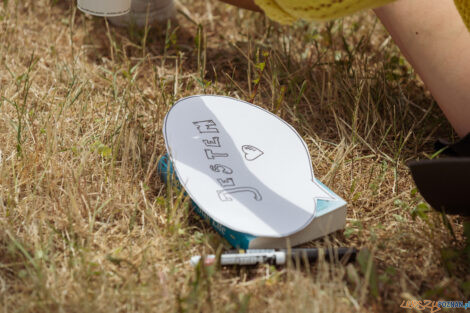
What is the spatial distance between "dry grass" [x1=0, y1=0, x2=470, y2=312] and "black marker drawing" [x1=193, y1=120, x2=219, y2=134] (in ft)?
0.44

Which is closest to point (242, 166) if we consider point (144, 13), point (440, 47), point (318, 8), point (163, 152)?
point (163, 152)

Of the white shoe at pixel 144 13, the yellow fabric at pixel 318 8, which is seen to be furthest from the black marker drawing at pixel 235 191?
the white shoe at pixel 144 13

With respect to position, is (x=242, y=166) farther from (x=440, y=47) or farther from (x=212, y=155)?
(x=440, y=47)

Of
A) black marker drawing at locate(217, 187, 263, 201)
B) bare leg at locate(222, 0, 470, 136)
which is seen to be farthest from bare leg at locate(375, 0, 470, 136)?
black marker drawing at locate(217, 187, 263, 201)

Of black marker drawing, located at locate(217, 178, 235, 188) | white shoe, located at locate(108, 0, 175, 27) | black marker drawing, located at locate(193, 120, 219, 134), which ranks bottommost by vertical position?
black marker drawing, located at locate(217, 178, 235, 188)

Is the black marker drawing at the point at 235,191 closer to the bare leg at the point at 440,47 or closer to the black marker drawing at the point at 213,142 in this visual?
the black marker drawing at the point at 213,142

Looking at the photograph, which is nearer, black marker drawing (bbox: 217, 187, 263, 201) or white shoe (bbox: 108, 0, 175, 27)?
black marker drawing (bbox: 217, 187, 263, 201)

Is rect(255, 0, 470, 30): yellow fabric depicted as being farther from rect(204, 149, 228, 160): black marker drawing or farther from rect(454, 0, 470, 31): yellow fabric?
rect(204, 149, 228, 160): black marker drawing

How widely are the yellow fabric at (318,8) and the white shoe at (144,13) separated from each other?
2.79ft

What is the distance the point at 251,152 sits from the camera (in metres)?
1.21

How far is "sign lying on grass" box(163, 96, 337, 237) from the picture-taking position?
1.07 metres

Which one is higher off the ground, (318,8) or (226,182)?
(318,8)

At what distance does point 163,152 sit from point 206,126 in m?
0.15

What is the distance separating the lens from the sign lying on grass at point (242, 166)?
1073 mm
